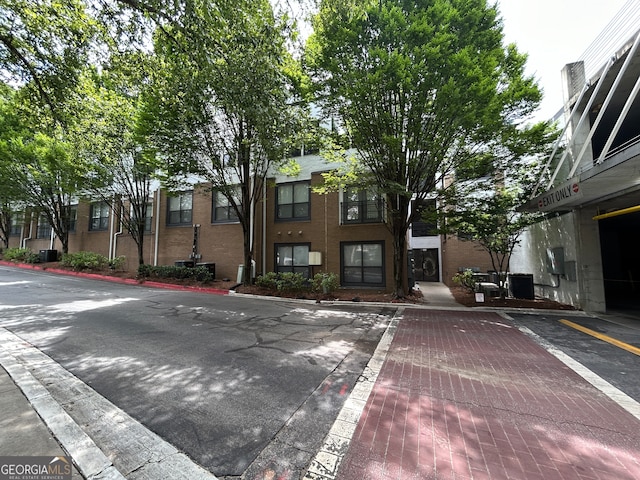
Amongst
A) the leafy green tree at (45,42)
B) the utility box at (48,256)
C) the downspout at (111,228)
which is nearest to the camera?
the leafy green tree at (45,42)

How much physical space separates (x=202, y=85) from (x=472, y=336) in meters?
10.4

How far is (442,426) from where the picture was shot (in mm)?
2969

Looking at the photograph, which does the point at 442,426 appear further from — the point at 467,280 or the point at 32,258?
the point at 32,258

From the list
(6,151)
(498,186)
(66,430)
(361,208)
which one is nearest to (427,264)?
(361,208)

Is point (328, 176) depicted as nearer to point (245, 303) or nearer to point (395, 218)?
point (395, 218)

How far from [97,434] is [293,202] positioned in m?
13.2

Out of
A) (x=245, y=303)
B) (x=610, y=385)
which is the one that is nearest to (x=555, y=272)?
(x=610, y=385)

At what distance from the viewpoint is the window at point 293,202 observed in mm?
15000

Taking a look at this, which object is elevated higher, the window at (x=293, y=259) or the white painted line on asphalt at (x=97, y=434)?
the window at (x=293, y=259)

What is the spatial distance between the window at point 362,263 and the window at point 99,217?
66.1 feet

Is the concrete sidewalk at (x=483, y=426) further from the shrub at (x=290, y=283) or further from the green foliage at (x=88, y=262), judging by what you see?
the green foliage at (x=88, y=262)

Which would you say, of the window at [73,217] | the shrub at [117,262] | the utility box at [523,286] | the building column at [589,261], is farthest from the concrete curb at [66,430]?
the window at [73,217]

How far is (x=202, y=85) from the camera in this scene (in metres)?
8.43

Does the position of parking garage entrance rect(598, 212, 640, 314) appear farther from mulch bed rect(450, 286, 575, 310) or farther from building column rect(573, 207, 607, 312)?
mulch bed rect(450, 286, 575, 310)
